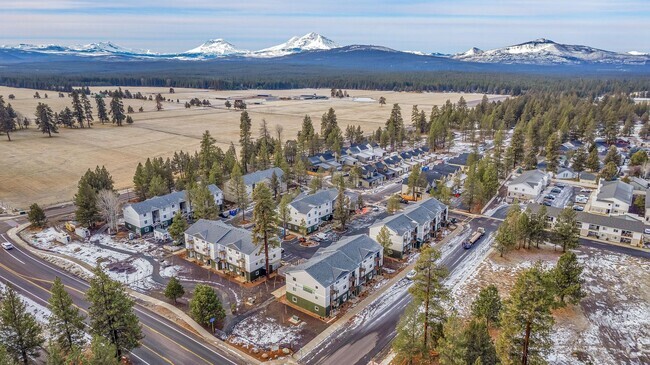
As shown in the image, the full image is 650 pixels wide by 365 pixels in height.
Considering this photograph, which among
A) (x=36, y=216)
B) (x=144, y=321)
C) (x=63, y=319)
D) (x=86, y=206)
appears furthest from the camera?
(x=36, y=216)

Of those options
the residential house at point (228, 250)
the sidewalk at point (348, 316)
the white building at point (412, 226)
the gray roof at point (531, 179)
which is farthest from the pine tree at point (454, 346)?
the gray roof at point (531, 179)

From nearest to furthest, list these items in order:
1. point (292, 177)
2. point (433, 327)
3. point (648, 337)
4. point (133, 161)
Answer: point (433, 327) → point (648, 337) → point (292, 177) → point (133, 161)

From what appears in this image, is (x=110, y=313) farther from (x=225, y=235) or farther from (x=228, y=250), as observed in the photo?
(x=225, y=235)

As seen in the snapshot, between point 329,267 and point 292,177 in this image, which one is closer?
point 329,267

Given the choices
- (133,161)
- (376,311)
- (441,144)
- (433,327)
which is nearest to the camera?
(433,327)

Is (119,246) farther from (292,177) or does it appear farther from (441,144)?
(441,144)

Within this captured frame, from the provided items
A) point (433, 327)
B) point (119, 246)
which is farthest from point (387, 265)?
point (119, 246)

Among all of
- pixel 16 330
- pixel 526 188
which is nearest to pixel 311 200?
pixel 16 330
